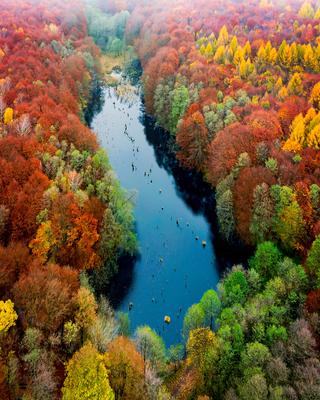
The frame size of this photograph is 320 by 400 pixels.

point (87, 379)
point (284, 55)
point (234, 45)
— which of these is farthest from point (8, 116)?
point (284, 55)

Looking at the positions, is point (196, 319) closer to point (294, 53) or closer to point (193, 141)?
point (193, 141)

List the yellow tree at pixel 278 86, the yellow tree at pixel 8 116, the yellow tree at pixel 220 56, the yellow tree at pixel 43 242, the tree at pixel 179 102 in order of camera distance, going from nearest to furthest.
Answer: the yellow tree at pixel 43 242 → the yellow tree at pixel 8 116 → the yellow tree at pixel 278 86 → the tree at pixel 179 102 → the yellow tree at pixel 220 56

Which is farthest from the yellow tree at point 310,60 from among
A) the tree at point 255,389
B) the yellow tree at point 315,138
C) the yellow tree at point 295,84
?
the tree at point 255,389

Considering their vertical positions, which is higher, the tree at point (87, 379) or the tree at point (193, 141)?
the tree at point (87, 379)

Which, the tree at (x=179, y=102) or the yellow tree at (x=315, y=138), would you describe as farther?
the tree at (x=179, y=102)

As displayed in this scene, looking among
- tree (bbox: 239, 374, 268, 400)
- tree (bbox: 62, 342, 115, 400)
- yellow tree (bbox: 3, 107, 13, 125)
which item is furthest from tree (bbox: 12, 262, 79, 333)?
yellow tree (bbox: 3, 107, 13, 125)

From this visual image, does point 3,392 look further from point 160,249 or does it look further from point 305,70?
point 305,70

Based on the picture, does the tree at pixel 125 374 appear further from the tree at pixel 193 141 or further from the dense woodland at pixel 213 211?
the tree at pixel 193 141

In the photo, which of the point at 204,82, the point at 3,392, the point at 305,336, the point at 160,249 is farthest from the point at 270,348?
the point at 204,82
